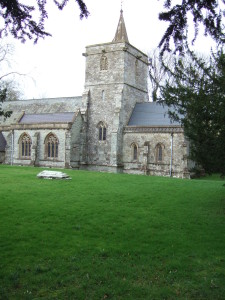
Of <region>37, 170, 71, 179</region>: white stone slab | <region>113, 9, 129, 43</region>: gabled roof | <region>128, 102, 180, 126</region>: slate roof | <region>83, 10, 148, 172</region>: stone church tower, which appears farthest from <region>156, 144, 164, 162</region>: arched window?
<region>113, 9, 129, 43</region>: gabled roof

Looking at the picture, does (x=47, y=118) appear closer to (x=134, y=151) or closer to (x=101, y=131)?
(x=101, y=131)

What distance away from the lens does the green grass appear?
5.14 metres

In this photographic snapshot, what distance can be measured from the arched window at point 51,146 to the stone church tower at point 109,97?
2952 mm

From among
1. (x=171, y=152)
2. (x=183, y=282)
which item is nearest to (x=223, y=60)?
(x=183, y=282)

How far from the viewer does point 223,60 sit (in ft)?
29.9

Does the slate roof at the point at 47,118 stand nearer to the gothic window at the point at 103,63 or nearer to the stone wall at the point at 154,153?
the gothic window at the point at 103,63

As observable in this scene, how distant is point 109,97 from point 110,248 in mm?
24749

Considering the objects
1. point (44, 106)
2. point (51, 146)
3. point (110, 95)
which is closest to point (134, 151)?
point (110, 95)

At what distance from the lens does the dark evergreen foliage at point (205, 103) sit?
966 cm

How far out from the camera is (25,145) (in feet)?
109

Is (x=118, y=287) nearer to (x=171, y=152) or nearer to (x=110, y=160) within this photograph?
(x=171, y=152)

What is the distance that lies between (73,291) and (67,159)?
24533mm

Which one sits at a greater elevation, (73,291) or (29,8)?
(29,8)

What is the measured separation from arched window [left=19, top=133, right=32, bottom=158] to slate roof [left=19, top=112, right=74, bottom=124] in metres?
1.75
